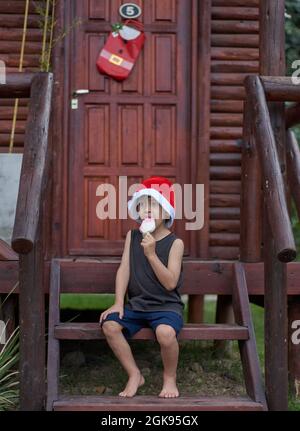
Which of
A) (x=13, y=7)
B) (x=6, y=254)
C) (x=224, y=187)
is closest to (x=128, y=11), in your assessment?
(x=13, y=7)

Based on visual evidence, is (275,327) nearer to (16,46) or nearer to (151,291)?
(151,291)

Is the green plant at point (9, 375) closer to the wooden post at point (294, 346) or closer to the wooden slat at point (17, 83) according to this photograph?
the wooden slat at point (17, 83)

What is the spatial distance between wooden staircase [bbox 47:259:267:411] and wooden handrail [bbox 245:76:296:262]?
83cm

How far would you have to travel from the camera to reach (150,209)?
4.62 m

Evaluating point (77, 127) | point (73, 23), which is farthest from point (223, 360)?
point (73, 23)

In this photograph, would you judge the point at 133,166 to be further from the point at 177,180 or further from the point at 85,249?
the point at 85,249

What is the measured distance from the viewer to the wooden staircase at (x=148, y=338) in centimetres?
426

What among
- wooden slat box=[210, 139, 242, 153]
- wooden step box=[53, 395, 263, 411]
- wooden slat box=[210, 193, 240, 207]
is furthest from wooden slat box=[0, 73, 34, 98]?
wooden slat box=[210, 193, 240, 207]

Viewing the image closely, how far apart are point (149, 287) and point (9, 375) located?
1.06 metres

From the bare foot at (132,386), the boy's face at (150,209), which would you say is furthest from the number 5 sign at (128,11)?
the bare foot at (132,386)

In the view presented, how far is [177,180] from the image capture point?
6.60 meters

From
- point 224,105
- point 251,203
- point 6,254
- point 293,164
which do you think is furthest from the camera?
point 224,105

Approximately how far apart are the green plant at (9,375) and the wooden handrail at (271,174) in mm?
1860

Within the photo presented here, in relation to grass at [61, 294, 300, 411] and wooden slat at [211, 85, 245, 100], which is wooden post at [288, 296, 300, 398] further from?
wooden slat at [211, 85, 245, 100]
